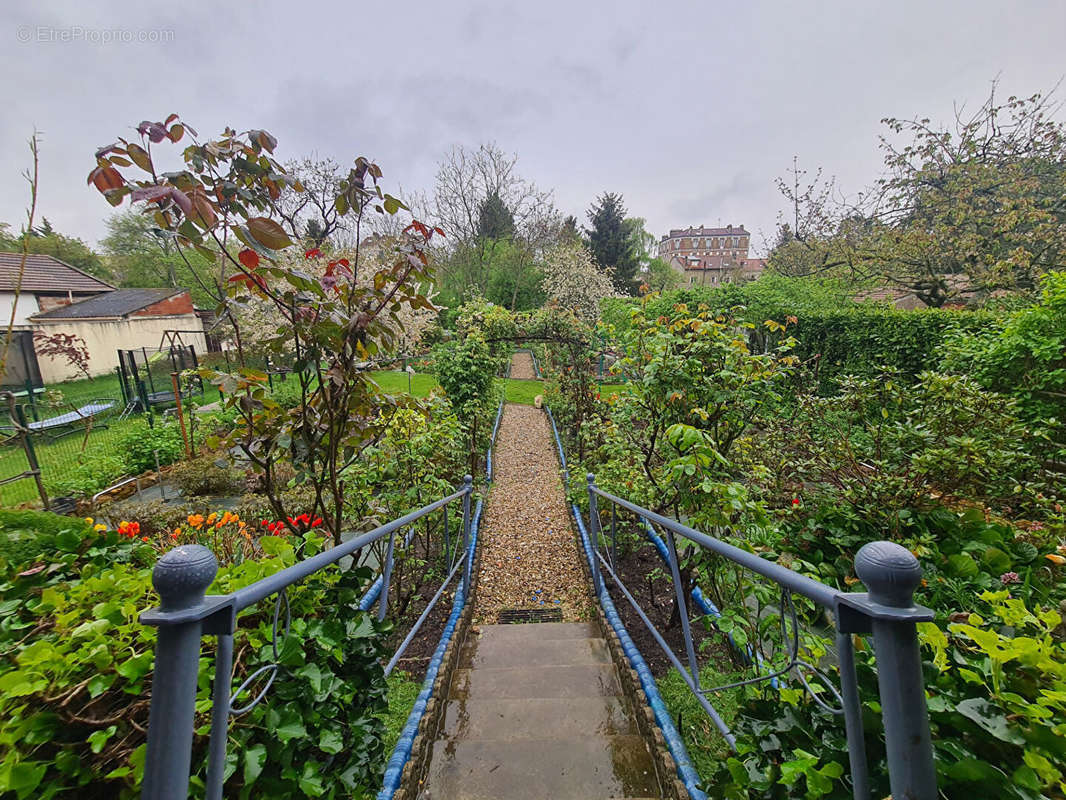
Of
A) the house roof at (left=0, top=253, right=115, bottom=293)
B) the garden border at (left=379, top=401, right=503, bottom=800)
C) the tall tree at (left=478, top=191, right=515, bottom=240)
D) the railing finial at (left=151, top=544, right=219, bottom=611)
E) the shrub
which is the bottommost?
the garden border at (left=379, top=401, right=503, bottom=800)

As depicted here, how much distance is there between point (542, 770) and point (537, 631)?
147 centimetres

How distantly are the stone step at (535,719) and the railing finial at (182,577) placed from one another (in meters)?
2.06

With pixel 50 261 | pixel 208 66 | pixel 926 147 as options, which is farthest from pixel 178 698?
pixel 50 261

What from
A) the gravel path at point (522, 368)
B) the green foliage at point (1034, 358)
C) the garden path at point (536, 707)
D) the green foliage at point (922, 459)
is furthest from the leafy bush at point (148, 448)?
the green foliage at point (1034, 358)

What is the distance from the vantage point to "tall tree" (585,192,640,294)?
2712 centimetres

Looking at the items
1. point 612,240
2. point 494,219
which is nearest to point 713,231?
point 612,240

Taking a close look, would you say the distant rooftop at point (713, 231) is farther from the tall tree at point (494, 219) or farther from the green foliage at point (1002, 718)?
the green foliage at point (1002, 718)

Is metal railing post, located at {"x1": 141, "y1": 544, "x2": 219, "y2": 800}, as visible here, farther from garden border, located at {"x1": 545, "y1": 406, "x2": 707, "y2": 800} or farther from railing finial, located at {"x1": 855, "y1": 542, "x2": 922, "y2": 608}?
garden border, located at {"x1": 545, "y1": 406, "x2": 707, "y2": 800}

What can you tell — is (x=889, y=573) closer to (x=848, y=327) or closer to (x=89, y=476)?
(x=848, y=327)

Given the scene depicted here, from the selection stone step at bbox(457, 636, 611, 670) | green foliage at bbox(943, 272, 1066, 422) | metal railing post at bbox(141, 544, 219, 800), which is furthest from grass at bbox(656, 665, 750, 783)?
green foliage at bbox(943, 272, 1066, 422)

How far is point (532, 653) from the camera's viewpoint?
3.05 metres

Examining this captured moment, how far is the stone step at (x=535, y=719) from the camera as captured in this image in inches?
85.6

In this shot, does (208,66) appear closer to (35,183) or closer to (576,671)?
(35,183)

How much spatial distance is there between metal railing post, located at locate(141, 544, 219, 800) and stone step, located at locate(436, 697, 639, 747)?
1.91 metres
